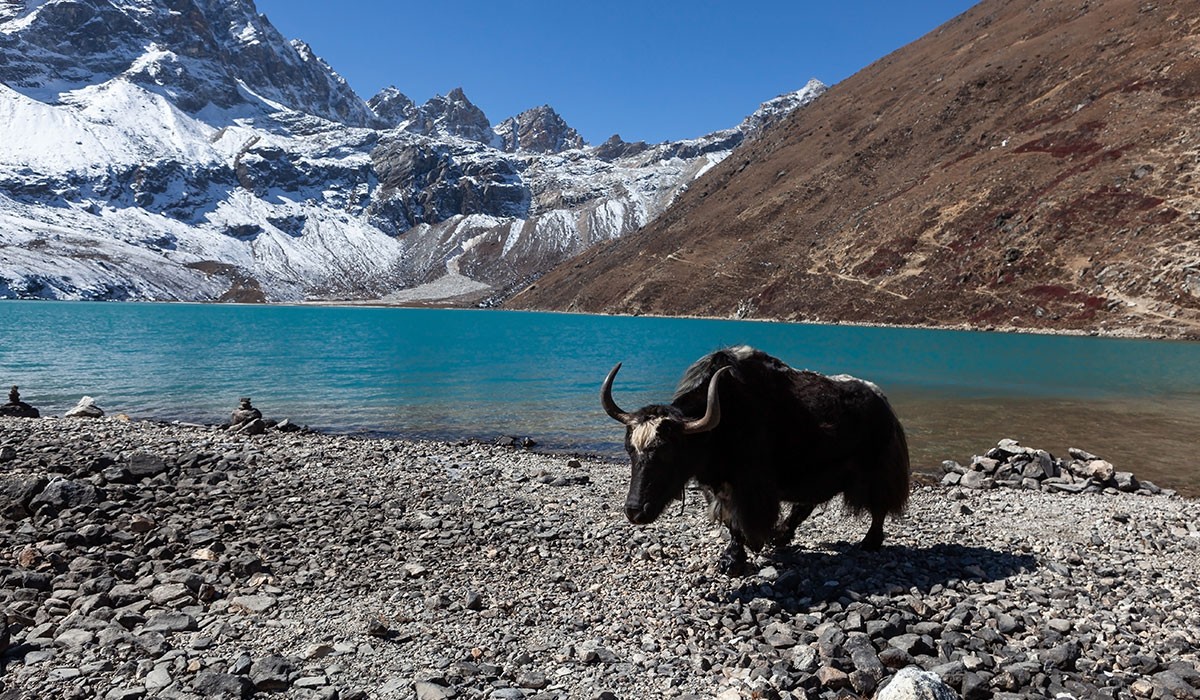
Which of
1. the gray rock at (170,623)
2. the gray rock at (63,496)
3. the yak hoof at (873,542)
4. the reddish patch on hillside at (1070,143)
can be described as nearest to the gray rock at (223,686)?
the gray rock at (170,623)

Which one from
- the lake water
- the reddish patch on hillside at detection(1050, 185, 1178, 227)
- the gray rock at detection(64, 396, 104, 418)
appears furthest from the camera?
the reddish patch on hillside at detection(1050, 185, 1178, 227)

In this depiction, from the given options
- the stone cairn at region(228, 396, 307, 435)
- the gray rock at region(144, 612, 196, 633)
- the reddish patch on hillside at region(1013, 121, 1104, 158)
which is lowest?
the stone cairn at region(228, 396, 307, 435)

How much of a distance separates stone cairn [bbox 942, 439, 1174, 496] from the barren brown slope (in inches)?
2359

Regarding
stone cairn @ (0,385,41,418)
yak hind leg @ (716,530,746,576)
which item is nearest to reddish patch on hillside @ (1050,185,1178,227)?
yak hind leg @ (716,530,746,576)

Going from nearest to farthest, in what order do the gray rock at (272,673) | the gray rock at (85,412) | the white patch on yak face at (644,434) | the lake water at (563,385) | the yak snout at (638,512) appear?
the gray rock at (272,673) → the yak snout at (638,512) → the white patch on yak face at (644,434) → the gray rock at (85,412) → the lake water at (563,385)

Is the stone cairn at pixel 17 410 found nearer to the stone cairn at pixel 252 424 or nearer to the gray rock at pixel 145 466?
the stone cairn at pixel 252 424

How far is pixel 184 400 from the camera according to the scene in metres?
23.3

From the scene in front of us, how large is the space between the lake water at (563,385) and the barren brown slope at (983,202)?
58.8 feet

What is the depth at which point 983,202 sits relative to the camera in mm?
83938

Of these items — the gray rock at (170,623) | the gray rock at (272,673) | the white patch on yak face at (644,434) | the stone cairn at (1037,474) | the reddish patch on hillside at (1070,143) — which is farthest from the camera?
the reddish patch on hillside at (1070,143)

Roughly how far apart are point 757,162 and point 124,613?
515 ft

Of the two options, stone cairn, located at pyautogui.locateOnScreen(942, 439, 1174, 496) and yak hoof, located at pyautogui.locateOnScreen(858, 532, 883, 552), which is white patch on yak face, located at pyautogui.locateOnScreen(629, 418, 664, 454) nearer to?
yak hoof, located at pyautogui.locateOnScreen(858, 532, 883, 552)

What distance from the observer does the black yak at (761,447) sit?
6.07m

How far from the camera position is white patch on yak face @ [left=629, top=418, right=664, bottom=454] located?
19.8 feet
